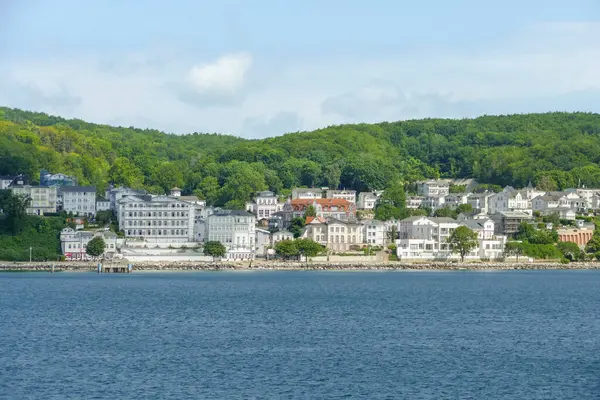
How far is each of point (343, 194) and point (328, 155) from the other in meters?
18.3

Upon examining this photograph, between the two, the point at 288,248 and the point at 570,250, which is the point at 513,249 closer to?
the point at 570,250

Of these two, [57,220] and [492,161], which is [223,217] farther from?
[492,161]

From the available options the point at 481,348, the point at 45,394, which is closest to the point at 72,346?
the point at 45,394

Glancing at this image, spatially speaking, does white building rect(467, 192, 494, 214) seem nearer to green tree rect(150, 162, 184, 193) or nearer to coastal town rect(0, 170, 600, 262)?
coastal town rect(0, 170, 600, 262)

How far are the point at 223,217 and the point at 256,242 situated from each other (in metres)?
3.60

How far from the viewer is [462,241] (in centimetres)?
8150

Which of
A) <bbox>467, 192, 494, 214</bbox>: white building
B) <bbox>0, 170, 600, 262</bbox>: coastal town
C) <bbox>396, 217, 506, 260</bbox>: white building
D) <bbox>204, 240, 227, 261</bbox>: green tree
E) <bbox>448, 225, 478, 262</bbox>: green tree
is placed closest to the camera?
<bbox>204, 240, 227, 261</bbox>: green tree

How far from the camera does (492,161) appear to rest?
396 feet

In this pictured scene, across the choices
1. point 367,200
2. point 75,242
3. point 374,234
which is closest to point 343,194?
point 367,200

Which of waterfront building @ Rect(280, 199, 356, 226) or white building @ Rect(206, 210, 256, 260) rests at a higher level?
waterfront building @ Rect(280, 199, 356, 226)

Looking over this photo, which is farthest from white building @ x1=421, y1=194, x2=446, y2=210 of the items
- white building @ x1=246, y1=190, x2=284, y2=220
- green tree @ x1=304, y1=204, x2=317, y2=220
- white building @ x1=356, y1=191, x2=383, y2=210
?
green tree @ x1=304, y1=204, x2=317, y2=220

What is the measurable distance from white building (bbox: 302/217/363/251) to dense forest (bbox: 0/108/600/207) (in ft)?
41.3

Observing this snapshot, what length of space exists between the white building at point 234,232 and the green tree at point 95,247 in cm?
864

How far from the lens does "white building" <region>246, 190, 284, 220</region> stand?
96125mm
